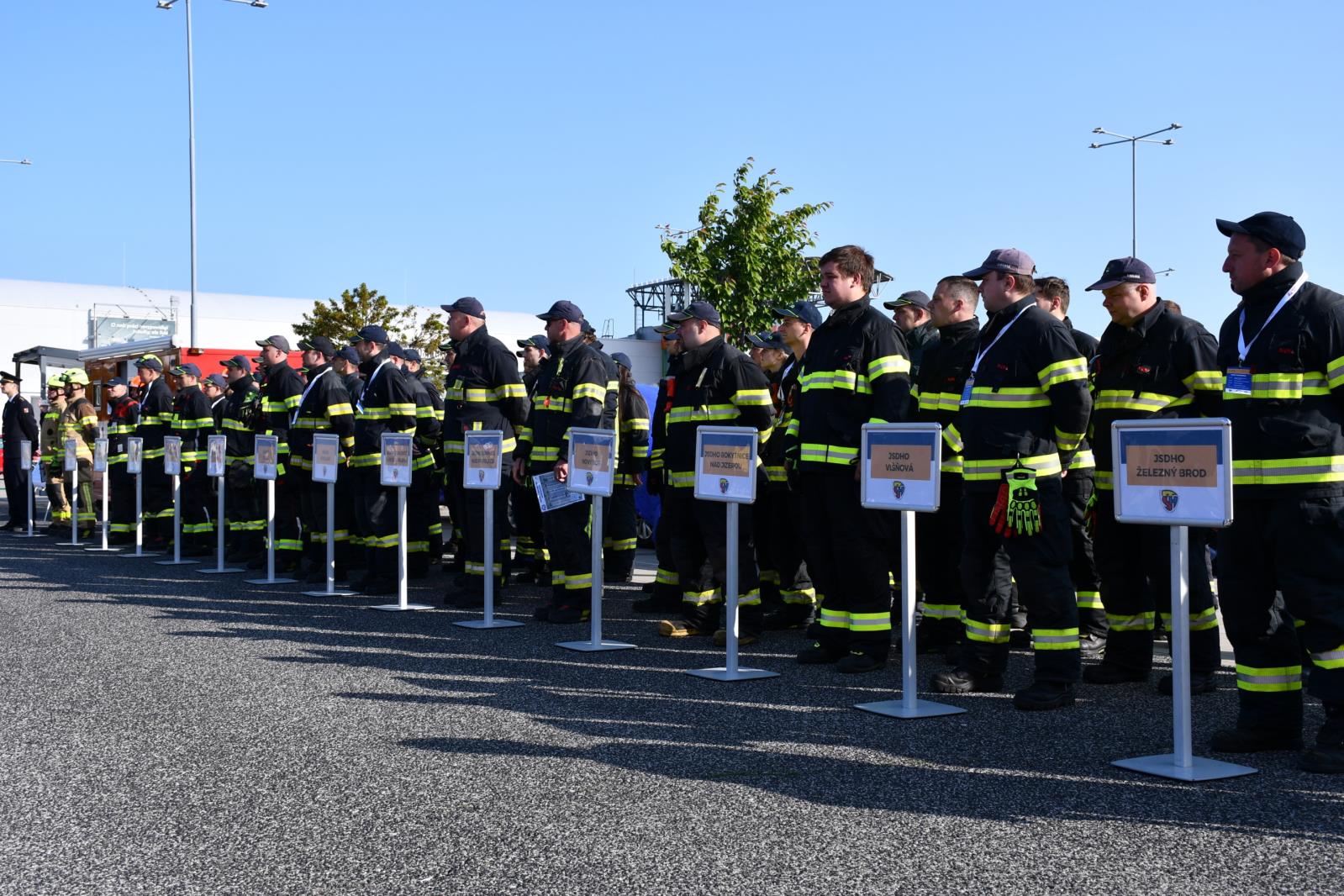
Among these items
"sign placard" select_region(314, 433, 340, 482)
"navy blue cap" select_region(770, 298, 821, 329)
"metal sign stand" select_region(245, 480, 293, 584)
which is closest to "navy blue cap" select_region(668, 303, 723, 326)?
"navy blue cap" select_region(770, 298, 821, 329)

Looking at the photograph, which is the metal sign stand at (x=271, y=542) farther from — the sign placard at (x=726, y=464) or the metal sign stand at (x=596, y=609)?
the sign placard at (x=726, y=464)

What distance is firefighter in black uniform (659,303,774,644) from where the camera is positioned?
9492 millimetres

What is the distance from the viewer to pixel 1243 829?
4707mm

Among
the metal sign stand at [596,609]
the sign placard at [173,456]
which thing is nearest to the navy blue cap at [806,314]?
the metal sign stand at [596,609]

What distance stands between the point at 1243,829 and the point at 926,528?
166 inches

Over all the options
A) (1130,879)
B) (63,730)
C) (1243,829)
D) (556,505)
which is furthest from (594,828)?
(556,505)

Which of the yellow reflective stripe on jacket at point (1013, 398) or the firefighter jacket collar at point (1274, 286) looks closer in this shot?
the firefighter jacket collar at point (1274, 286)

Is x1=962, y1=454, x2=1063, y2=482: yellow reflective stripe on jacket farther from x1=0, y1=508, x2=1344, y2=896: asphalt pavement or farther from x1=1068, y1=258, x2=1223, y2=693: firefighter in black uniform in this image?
x1=0, y1=508, x2=1344, y2=896: asphalt pavement

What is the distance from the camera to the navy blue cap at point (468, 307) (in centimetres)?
1143

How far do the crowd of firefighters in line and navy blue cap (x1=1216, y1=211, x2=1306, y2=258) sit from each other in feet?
0.04

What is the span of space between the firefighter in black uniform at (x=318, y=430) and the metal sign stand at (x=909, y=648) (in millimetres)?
7383

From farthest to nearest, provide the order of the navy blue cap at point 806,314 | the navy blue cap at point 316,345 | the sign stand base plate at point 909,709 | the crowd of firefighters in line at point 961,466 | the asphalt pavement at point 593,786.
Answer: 1. the navy blue cap at point 316,345
2. the navy blue cap at point 806,314
3. the sign stand base plate at point 909,709
4. the crowd of firefighters in line at point 961,466
5. the asphalt pavement at point 593,786

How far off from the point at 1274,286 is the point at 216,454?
38.7 ft

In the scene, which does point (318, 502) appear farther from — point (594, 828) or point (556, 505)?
point (594, 828)
